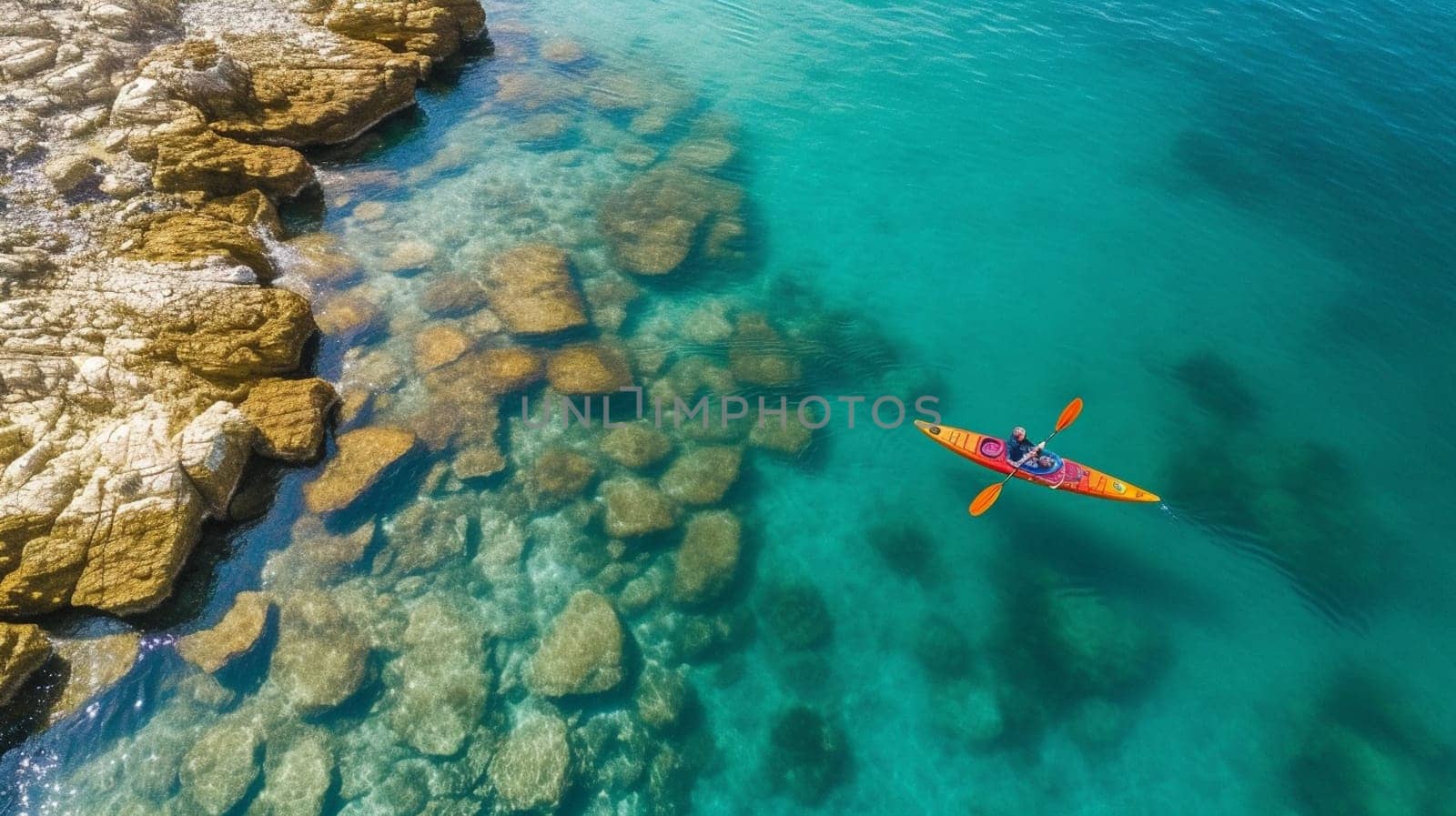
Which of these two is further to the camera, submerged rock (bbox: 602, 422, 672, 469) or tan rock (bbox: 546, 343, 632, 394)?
tan rock (bbox: 546, 343, 632, 394)

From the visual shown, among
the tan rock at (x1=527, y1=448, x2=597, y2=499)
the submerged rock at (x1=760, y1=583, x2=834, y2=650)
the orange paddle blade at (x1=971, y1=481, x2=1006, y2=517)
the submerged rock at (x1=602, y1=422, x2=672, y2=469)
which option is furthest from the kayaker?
the tan rock at (x1=527, y1=448, x2=597, y2=499)

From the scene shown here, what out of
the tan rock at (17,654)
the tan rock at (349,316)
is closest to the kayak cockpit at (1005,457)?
the tan rock at (349,316)

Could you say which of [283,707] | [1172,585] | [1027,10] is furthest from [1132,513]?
[1027,10]

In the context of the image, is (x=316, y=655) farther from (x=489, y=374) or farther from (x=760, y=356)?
(x=760, y=356)

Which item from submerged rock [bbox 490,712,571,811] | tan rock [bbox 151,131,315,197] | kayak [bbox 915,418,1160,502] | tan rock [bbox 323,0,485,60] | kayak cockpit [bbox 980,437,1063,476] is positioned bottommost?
submerged rock [bbox 490,712,571,811]

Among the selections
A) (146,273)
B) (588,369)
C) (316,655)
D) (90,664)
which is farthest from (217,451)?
(588,369)

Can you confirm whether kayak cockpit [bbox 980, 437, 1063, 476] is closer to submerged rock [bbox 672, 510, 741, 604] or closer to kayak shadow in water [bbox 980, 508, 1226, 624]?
kayak shadow in water [bbox 980, 508, 1226, 624]
